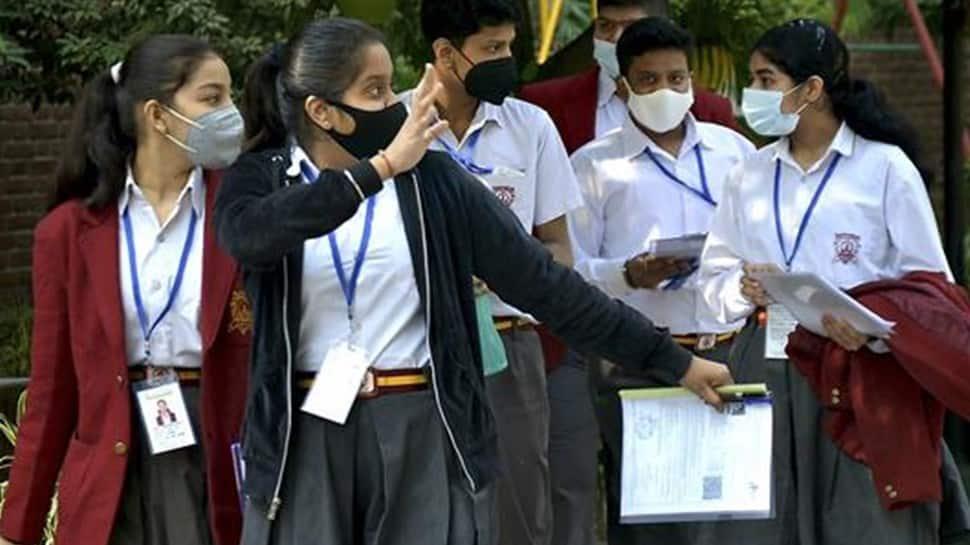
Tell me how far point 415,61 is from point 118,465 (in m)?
4.32

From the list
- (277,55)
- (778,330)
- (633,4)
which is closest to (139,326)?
(277,55)

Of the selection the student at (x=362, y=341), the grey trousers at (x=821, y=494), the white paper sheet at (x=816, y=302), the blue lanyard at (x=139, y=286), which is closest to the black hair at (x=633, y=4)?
the grey trousers at (x=821, y=494)

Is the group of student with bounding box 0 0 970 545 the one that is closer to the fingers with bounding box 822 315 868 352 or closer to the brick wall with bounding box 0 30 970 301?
the fingers with bounding box 822 315 868 352

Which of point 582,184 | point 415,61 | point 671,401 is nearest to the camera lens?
point 671,401

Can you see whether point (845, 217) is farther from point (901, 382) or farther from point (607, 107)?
point (607, 107)

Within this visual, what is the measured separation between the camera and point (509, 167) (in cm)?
561

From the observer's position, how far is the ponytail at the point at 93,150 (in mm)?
4801

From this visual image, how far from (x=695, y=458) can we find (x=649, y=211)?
1.47 meters

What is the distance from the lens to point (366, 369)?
3.95 metres

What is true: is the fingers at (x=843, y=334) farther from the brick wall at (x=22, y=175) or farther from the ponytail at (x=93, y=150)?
the brick wall at (x=22, y=175)

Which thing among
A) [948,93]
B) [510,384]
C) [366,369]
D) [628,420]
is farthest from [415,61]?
[366,369]

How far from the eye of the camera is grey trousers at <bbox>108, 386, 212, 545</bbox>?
185 inches

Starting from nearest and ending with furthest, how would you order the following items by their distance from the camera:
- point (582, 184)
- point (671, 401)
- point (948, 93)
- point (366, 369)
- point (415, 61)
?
point (366, 369)
point (671, 401)
point (582, 184)
point (948, 93)
point (415, 61)

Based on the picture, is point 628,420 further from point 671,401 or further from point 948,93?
point 948,93
